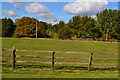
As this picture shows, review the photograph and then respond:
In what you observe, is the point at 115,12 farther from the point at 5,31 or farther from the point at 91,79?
the point at 91,79

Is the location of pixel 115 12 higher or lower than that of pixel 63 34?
higher

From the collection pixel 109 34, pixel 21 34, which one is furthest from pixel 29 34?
pixel 109 34

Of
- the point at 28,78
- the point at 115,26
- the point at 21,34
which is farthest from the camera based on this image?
the point at 21,34

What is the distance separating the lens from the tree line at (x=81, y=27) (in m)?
74.6

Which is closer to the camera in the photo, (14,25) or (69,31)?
(69,31)

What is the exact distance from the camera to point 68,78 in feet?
26.9

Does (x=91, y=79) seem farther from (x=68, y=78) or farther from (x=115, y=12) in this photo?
(x=115, y=12)

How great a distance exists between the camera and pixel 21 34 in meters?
83.2

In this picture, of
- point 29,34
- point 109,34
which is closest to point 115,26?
point 109,34

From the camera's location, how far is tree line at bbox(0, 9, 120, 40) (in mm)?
74625

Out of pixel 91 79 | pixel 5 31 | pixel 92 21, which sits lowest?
pixel 91 79

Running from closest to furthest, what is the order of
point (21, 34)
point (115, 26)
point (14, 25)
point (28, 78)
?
1. point (28, 78)
2. point (115, 26)
3. point (21, 34)
4. point (14, 25)

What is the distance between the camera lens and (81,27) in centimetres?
7894

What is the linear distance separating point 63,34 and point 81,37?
9.45m
